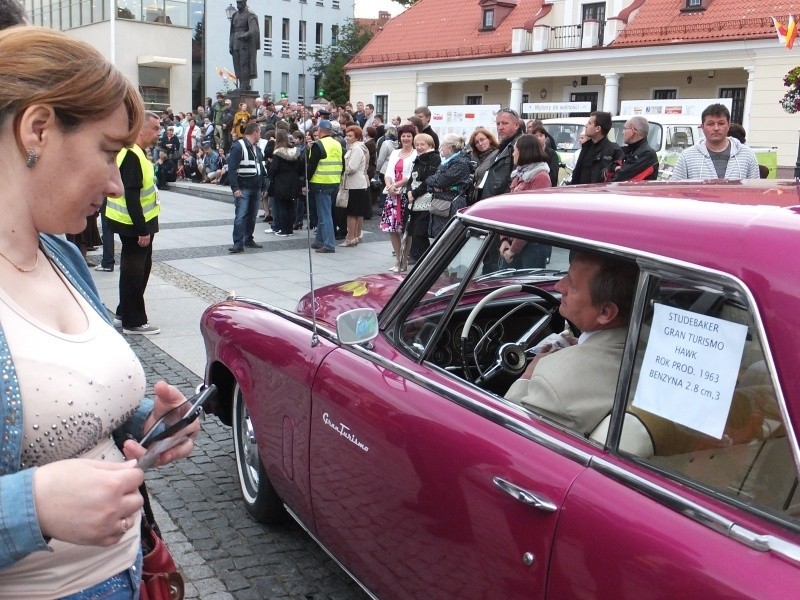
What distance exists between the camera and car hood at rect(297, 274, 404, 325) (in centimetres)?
344

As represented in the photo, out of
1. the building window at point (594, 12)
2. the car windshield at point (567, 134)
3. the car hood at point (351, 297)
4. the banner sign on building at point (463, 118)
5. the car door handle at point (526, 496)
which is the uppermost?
the building window at point (594, 12)

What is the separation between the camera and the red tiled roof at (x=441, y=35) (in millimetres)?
35500

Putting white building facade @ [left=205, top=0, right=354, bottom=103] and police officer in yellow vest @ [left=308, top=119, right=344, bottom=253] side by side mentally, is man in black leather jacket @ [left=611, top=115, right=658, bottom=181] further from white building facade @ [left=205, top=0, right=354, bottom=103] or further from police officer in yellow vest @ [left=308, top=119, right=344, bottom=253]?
white building facade @ [left=205, top=0, right=354, bottom=103]

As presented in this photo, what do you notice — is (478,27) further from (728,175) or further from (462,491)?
(462,491)

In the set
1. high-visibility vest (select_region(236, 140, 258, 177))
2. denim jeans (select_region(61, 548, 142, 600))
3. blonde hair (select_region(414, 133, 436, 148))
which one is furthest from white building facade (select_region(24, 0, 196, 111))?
denim jeans (select_region(61, 548, 142, 600))

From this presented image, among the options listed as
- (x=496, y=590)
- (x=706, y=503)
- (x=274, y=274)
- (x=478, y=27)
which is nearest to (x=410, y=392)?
(x=496, y=590)

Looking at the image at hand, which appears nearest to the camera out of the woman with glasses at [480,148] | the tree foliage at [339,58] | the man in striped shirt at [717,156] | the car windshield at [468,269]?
the car windshield at [468,269]

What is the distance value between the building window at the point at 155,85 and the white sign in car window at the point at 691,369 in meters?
45.5

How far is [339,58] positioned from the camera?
55750mm

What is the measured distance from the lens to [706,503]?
162 centimetres

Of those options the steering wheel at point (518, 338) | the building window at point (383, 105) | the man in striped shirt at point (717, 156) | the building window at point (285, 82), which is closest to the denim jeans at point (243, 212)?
the man in striped shirt at point (717, 156)

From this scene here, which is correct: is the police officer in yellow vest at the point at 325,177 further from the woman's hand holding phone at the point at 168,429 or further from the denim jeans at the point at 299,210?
the woman's hand holding phone at the point at 168,429

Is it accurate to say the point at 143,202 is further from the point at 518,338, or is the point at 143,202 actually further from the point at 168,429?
the point at 168,429

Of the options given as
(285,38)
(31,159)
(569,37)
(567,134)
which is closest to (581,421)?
(31,159)
